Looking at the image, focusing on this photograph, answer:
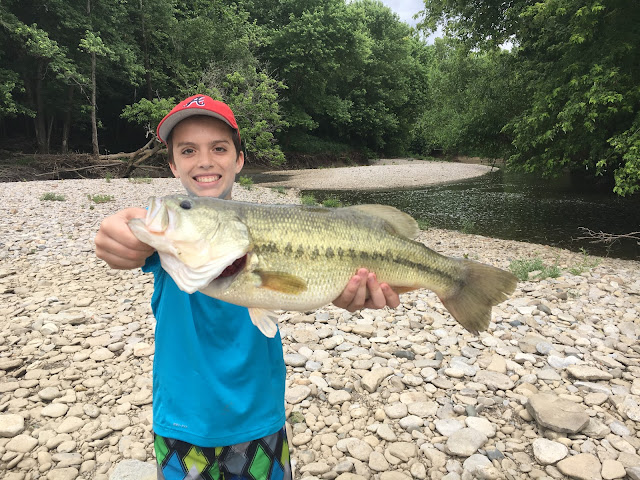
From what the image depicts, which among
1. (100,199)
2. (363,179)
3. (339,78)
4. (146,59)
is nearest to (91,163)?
(146,59)

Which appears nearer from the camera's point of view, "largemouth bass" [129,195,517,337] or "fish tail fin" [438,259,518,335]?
"largemouth bass" [129,195,517,337]

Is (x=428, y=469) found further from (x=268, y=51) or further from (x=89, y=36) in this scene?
(x=268, y=51)

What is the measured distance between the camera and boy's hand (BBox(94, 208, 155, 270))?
1.66 metres

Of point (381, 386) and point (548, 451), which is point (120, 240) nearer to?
point (381, 386)

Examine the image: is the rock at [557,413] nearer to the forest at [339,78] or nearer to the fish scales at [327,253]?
the fish scales at [327,253]

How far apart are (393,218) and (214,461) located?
5.37ft

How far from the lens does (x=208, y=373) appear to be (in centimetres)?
195

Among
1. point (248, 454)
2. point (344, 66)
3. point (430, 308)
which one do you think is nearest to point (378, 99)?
point (344, 66)

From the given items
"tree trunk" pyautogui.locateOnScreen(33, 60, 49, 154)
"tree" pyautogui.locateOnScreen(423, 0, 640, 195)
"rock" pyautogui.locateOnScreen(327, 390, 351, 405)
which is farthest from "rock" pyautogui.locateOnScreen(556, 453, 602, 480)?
"tree trunk" pyautogui.locateOnScreen(33, 60, 49, 154)

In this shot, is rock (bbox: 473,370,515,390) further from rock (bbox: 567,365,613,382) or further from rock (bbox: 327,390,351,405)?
rock (bbox: 327,390,351,405)

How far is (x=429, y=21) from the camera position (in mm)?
15727

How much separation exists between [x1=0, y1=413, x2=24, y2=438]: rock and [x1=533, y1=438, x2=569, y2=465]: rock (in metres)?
4.23

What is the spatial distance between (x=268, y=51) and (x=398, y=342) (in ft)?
136

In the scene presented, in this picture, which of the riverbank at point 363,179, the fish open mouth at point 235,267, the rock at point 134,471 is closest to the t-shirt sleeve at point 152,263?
the fish open mouth at point 235,267
